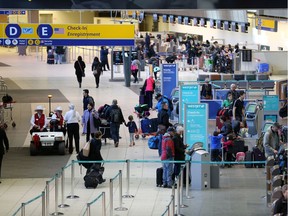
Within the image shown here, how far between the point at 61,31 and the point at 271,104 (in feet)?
44.2

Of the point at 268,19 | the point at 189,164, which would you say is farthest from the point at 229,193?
the point at 268,19

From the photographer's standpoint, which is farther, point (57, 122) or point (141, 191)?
point (57, 122)

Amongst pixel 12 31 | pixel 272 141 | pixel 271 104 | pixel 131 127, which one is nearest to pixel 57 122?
pixel 131 127

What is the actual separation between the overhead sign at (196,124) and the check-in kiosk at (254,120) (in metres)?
4.06

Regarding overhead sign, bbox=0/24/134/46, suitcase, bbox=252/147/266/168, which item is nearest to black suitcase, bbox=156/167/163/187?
suitcase, bbox=252/147/266/168

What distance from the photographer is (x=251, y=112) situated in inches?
998

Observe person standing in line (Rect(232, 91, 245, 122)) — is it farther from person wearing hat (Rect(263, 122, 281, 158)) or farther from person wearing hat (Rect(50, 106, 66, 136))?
person wearing hat (Rect(263, 122, 281, 158))

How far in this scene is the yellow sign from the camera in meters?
36.6

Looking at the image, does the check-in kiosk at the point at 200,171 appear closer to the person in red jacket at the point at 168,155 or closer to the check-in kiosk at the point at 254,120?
the person in red jacket at the point at 168,155

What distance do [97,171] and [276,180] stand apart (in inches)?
178

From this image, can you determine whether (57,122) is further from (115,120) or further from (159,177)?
(159,177)

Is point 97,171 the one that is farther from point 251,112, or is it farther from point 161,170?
point 251,112

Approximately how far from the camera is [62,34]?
3700 centimetres

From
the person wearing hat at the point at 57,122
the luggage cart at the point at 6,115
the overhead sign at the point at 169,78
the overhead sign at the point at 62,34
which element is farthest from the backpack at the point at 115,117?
the overhead sign at the point at 62,34
